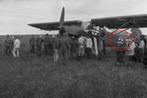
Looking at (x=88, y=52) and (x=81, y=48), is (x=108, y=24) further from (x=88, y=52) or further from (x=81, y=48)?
(x=81, y=48)

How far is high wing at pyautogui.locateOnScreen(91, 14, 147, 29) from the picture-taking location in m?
18.3

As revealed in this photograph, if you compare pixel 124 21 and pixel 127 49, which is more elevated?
pixel 124 21

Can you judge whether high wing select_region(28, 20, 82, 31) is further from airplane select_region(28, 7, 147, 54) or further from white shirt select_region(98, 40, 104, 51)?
white shirt select_region(98, 40, 104, 51)

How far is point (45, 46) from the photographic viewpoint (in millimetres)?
19500

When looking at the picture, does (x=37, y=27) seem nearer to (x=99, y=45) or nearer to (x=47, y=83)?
(x=99, y=45)

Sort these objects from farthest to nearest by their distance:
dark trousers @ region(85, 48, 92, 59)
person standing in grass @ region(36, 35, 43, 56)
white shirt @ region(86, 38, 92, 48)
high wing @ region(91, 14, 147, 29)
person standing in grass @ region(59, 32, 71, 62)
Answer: person standing in grass @ region(36, 35, 43, 56) < high wing @ region(91, 14, 147, 29) < dark trousers @ region(85, 48, 92, 59) < white shirt @ region(86, 38, 92, 48) < person standing in grass @ region(59, 32, 71, 62)

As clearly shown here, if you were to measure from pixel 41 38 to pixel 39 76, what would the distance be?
1047cm

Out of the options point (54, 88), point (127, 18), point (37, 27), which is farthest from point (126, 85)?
point (37, 27)

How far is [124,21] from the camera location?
19.2 metres

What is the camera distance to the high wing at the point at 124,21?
18.3 metres

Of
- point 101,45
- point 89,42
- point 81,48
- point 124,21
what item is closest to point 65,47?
point 81,48

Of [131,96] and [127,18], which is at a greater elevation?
[127,18]

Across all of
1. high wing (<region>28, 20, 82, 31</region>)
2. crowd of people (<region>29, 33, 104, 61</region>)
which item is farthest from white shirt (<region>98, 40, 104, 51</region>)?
high wing (<region>28, 20, 82, 31</region>)

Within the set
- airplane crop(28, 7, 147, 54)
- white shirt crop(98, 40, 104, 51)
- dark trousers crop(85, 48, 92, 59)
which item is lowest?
dark trousers crop(85, 48, 92, 59)
